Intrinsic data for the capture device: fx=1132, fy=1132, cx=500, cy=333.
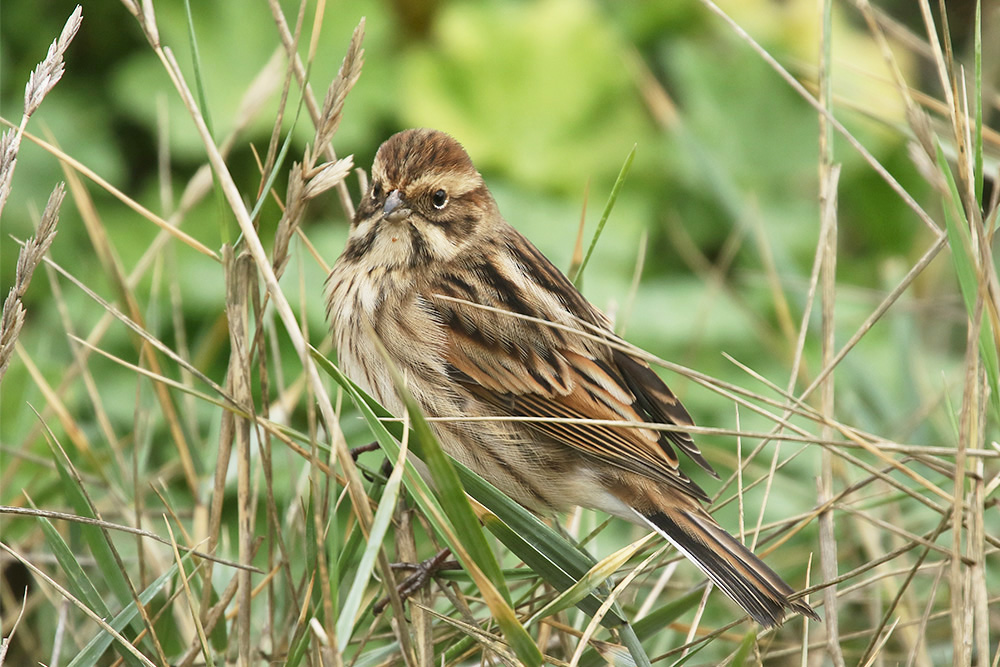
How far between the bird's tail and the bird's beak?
33.1 inches

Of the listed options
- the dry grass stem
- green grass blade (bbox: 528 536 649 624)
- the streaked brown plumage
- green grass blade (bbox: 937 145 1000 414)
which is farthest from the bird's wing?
the dry grass stem

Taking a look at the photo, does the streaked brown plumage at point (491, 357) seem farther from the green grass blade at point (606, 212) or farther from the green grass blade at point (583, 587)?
the green grass blade at point (583, 587)

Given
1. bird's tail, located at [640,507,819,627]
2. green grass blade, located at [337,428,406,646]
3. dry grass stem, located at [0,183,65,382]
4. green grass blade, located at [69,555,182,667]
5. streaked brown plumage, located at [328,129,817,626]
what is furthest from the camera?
streaked brown plumage, located at [328,129,817,626]

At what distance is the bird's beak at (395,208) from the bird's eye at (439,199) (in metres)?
0.10

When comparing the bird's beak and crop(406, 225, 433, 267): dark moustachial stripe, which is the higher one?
the bird's beak

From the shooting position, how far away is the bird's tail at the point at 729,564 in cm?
196

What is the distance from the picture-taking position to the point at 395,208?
8.18ft

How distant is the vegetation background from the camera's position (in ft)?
6.04

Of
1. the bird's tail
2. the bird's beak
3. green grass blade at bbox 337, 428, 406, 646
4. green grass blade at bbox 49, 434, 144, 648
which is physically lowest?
the bird's tail

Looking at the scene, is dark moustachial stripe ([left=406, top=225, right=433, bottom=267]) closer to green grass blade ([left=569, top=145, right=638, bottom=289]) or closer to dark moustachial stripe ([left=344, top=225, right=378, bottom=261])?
dark moustachial stripe ([left=344, top=225, right=378, bottom=261])

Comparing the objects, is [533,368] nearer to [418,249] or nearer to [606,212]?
[418,249]

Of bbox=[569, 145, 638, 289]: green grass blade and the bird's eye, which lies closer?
bbox=[569, 145, 638, 289]: green grass blade

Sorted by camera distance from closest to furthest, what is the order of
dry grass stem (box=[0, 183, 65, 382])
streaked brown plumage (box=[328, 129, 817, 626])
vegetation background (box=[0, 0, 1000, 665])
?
dry grass stem (box=[0, 183, 65, 382]) → vegetation background (box=[0, 0, 1000, 665]) → streaked brown plumage (box=[328, 129, 817, 626])

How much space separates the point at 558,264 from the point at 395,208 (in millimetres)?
1587
